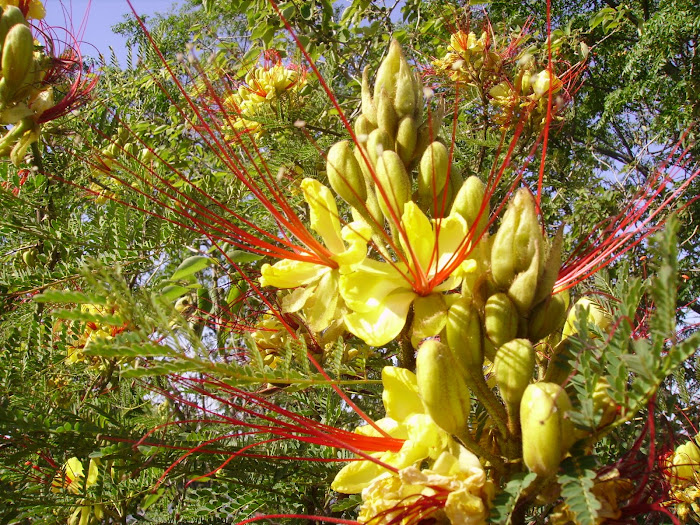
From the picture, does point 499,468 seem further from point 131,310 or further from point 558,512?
point 131,310

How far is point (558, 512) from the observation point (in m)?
0.81

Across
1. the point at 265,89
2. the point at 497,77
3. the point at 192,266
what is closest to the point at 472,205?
the point at 192,266

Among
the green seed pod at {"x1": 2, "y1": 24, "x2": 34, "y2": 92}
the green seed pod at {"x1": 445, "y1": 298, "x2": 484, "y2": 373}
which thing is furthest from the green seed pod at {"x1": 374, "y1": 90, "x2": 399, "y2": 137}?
the green seed pod at {"x1": 2, "y1": 24, "x2": 34, "y2": 92}

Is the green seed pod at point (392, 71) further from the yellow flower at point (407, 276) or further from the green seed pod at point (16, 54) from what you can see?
the green seed pod at point (16, 54)

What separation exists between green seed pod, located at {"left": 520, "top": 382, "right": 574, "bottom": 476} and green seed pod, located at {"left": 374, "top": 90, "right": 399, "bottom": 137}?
0.61 meters

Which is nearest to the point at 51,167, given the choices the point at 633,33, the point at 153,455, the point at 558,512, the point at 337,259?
the point at 153,455

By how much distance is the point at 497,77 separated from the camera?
2994 mm

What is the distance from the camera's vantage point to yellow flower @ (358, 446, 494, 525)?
75 centimetres

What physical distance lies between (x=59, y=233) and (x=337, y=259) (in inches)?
47.9

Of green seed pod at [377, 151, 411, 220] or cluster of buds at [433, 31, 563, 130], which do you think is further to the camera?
cluster of buds at [433, 31, 563, 130]

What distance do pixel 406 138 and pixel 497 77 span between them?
83.8 inches

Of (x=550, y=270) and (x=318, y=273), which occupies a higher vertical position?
(x=318, y=273)

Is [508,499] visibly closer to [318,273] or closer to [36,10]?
[318,273]

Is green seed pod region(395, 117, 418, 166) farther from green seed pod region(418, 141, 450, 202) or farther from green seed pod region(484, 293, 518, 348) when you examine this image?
green seed pod region(484, 293, 518, 348)
